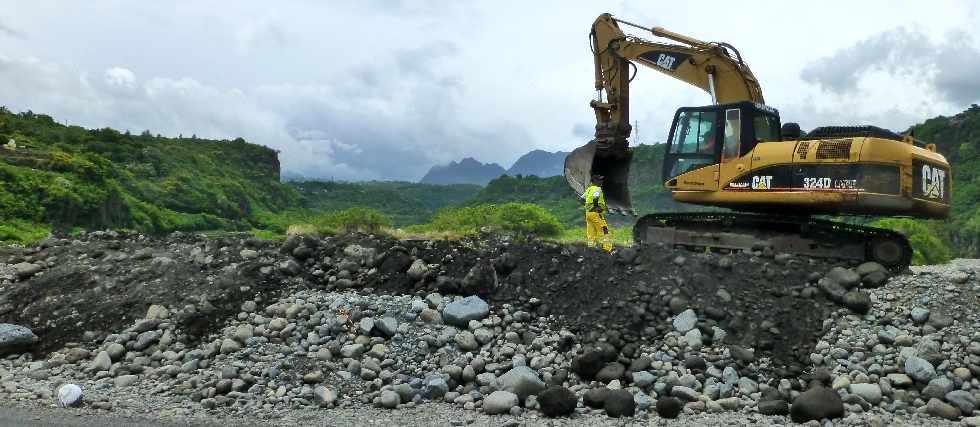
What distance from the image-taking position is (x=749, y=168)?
33.9 feet

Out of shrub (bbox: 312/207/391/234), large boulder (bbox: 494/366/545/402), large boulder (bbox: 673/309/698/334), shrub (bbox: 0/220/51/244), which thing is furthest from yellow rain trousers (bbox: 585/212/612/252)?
shrub (bbox: 0/220/51/244)

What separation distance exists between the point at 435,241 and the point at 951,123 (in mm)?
48927

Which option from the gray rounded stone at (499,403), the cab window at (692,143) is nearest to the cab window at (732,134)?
the cab window at (692,143)

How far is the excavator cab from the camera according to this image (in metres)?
10.6

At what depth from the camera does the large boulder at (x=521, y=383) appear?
6.57 meters

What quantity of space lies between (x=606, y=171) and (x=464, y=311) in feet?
19.9

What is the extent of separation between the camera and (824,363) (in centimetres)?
705

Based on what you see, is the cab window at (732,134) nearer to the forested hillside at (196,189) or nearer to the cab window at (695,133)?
the cab window at (695,133)

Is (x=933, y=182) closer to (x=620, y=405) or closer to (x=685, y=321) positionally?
(x=685, y=321)

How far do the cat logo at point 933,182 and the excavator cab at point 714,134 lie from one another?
2.23 m

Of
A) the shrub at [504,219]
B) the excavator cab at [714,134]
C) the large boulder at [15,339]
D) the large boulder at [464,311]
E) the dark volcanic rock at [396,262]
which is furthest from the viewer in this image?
the shrub at [504,219]

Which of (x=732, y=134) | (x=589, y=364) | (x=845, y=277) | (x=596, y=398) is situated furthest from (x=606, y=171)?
(x=596, y=398)

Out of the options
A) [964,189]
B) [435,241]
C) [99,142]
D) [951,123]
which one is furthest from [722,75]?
[951,123]

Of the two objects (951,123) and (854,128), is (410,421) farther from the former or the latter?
(951,123)
